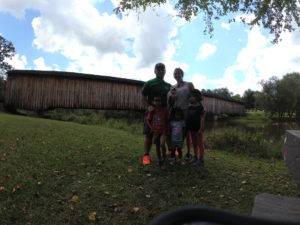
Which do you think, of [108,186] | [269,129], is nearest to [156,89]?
[108,186]

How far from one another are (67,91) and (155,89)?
50.5 feet

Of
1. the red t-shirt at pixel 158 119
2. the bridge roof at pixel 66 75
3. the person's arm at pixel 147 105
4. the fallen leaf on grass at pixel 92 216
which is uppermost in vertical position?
the bridge roof at pixel 66 75

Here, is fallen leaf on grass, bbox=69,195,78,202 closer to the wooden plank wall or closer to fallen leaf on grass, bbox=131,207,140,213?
fallen leaf on grass, bbox=131,207,140,213

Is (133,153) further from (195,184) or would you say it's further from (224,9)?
(224,9)

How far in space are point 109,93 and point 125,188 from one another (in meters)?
16.4

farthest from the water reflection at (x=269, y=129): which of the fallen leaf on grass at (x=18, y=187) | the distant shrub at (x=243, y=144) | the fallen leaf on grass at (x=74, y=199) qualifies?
the fallen leaf on grass at (x=18, y=187)

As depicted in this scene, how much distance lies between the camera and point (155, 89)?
4480 mm

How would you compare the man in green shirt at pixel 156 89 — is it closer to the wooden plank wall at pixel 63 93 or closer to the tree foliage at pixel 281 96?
the wooden plank wall at pixel 63 93

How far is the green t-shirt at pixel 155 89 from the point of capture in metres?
4.48

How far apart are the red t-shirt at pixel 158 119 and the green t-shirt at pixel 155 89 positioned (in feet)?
0.82

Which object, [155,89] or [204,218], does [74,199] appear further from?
[204,218]

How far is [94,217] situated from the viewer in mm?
2816

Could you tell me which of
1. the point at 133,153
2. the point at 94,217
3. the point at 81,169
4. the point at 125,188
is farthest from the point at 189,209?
the point at 133,153

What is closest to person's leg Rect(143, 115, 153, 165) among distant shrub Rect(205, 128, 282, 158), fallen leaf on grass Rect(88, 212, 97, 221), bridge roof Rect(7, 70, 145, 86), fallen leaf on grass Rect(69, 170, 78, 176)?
fallen leaf on grass Rect(69, 170, 78, 176)
